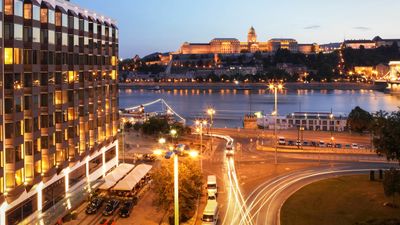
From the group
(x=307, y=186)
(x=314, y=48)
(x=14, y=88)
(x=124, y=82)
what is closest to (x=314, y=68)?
(x=314, y=48)

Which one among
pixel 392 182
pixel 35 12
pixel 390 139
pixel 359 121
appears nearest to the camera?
pixel 35 12

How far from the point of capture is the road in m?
16.8

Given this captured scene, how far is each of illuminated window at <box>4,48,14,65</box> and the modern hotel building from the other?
0.02m


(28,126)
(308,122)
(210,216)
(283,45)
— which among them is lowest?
(210,216)

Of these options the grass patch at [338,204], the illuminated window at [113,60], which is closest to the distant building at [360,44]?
the illuminated window at [113,60]

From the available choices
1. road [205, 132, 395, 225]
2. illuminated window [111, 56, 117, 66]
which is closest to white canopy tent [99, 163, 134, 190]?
road [205, 132, 395, 225]

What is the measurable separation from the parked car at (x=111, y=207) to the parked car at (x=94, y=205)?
1.02ft

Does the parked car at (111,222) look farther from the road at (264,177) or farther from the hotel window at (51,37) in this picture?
the hotel window at (51,37)

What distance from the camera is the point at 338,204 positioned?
17.3 m

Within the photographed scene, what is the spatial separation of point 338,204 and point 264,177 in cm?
487

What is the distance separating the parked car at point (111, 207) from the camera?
16.1 metres

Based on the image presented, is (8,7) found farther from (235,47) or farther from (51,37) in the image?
(235,47)

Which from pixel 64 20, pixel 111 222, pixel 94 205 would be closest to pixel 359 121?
pixel 94 205

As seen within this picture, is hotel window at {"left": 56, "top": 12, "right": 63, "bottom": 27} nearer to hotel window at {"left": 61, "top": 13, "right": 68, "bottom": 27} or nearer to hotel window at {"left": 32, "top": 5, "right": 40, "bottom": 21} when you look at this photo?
hotel window at {"left": 61, "top": 13, "right": 68, "bottom": 27}
